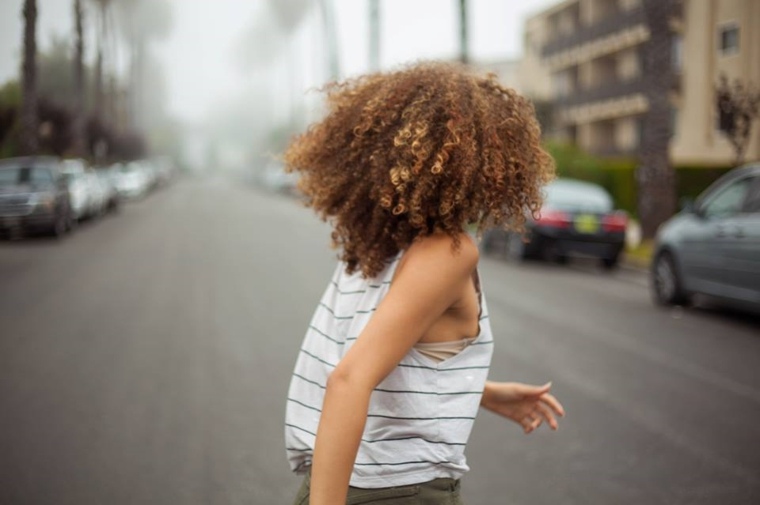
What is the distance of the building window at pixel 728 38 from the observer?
26.8 m

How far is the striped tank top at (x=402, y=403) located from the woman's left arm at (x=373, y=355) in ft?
0.49

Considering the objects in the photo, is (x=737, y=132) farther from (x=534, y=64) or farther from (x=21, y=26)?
(x=534, y=64)

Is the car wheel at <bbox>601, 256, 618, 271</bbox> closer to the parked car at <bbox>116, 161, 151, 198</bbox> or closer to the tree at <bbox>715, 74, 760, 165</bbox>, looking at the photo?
the tree at <bbox>715, 74, 760, 165</bbox>

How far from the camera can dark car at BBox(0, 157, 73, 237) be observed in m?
20.2

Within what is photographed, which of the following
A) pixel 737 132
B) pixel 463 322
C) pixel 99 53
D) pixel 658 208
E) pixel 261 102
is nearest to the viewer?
pixel 463 322

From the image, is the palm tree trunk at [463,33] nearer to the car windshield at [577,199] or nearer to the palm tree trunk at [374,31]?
the car windshield at [577,199]

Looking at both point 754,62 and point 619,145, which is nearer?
point 754,62

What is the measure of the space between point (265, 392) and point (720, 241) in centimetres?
579

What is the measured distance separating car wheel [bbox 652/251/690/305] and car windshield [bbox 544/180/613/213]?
4.60 meters

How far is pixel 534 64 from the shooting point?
5597 centimetres

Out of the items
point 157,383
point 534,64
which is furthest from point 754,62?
point 534,64

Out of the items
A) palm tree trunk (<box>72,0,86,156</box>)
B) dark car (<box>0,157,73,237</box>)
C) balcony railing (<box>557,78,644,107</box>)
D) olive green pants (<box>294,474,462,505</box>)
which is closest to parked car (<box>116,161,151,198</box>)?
palm tree trunk (<box>72,0,86,156</box>)

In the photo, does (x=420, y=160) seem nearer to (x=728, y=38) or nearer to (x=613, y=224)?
(x=613, y=224)

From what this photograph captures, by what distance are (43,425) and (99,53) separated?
50633mm
